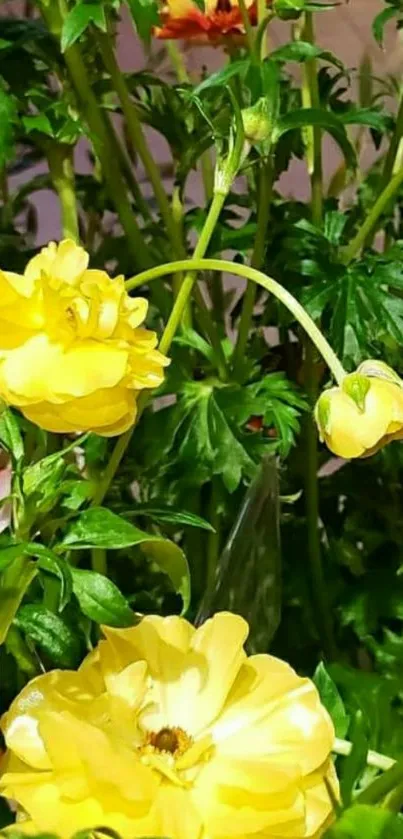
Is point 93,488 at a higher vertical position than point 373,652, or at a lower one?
higher

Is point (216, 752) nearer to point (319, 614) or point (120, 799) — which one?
point (120, 799)

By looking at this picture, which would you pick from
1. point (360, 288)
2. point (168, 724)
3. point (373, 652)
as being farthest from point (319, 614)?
point (168, 724)

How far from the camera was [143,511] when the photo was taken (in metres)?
0.45

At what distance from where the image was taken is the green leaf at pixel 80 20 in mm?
508

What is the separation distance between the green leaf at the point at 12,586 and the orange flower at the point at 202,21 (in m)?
0.36

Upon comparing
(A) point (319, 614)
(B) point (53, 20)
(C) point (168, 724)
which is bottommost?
(A) point (319, 614)

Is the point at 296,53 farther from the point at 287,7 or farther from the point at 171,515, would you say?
the point at 171,515

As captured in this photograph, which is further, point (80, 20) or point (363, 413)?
point (80, 20)

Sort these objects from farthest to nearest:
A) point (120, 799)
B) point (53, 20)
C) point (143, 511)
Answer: point (53, 20) < point (143, 511) < point (120, 799)

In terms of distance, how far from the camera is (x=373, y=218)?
0.63m

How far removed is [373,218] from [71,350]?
311 millimetres

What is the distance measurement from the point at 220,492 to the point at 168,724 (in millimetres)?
226

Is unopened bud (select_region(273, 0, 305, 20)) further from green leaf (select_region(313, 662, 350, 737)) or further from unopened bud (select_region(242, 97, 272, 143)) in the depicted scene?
green leaf (select_region(313, 662, 350, 737))

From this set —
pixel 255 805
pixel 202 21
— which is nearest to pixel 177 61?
pixel 202 21
